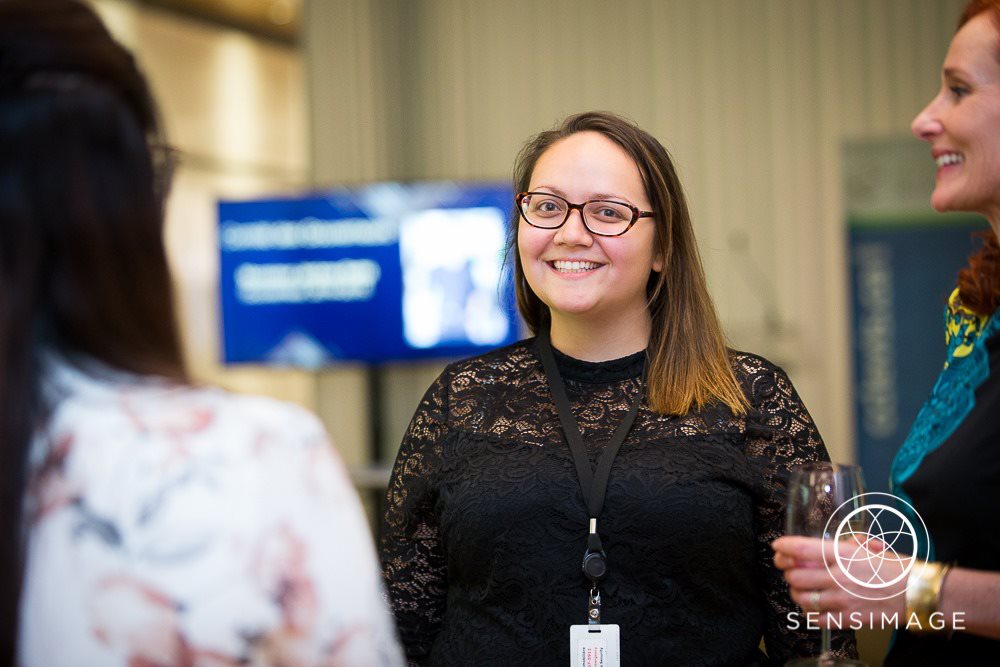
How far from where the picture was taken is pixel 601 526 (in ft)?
6.02

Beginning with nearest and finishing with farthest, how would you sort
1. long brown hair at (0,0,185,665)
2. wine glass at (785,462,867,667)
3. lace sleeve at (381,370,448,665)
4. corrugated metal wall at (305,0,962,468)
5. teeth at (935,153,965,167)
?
long brown hair at (0,0,185,665) → wine glass at (785,462,867,667) → teeth at (935,153,965,167) → lace sleeve at (381,370,448,665) → corrugated metal wall at (305,0,962,468)

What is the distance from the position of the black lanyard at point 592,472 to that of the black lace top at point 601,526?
0.06 ft

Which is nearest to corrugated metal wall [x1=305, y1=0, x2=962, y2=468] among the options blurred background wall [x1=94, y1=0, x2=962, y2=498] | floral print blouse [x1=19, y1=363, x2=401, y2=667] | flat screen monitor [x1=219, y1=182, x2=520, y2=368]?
blurred background wall [x1=94, y1=0, x2=962, y2=498]

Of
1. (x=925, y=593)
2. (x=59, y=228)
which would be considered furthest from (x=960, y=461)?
(x=59, y=228)

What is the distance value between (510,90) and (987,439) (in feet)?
16.4

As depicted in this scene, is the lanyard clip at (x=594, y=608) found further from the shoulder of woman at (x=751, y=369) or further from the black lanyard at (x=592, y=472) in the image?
the shoulder of woman at (x=751, y=369)

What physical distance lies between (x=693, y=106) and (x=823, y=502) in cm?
476

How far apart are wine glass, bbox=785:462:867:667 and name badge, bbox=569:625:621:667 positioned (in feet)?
1.38

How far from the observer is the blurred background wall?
568cm

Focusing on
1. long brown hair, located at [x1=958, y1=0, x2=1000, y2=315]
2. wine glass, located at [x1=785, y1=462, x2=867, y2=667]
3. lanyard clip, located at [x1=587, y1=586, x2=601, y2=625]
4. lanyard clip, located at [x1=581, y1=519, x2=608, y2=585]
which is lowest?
lanyard clip, located at [x1=587, y1=586, x2=601, y2=625]

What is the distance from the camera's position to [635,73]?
597cm

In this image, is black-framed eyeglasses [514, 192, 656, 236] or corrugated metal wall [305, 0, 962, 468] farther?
corrugated metal wall [305, 0, 962, 468]

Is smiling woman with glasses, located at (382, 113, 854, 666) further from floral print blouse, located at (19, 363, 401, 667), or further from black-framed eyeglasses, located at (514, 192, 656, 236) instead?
floral print blouse, located at (19, 363, 401, 667)

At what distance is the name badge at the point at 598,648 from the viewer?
1.77 metres
